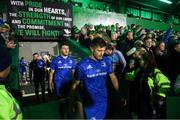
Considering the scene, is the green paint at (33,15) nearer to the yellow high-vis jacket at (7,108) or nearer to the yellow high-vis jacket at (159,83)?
the yellow high-vis jacket at (159,83)

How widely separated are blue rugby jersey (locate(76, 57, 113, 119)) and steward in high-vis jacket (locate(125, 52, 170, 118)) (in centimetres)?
79

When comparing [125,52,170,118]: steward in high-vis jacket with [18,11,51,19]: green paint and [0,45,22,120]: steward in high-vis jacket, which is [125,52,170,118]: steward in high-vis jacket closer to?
[0,45,22,120]: steward in high-vis jacket

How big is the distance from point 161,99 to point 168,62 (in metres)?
1.79

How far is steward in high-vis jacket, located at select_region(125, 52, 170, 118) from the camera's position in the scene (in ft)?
18.4

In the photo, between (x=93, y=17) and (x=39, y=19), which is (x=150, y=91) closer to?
(x=39, y=19)

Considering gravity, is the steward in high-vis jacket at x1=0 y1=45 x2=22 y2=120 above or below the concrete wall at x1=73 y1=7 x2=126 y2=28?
below

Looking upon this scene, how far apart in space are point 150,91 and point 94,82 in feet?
3.56

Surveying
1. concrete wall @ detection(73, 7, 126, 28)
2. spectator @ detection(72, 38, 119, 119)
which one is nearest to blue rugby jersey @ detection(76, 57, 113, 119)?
spectator @ detection(72, 38, 119, 119)

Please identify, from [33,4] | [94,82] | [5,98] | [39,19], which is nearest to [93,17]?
[39,19]

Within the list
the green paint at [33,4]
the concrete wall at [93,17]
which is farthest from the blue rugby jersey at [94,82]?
the concrete wall at [93,17]

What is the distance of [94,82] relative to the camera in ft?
17.1

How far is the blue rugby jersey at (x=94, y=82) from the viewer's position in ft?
17.0

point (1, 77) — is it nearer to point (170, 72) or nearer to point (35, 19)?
point (170, 72)

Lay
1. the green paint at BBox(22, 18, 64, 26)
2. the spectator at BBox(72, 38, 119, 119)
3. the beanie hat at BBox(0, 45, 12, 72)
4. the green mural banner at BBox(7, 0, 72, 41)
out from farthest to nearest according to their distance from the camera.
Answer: the green paint at BBox(22, 18, 64, 26)
the green mural banner at BBox(7, 0, 72, 41)
the spectator at BBox(72, 38, 119, 119)
the beanie hat at BBox(0, 45, 12, 72)
